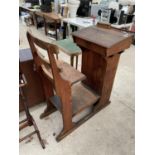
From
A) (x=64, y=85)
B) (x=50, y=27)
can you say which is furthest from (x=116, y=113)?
(x=50, y=27)

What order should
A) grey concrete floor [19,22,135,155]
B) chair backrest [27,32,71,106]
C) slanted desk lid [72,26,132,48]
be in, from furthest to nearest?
grey concrete floor [19,22,135,155]
slanted desk lid [72,26,132,48]
chair backrest [27,32,71,106]

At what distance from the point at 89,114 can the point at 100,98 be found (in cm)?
25

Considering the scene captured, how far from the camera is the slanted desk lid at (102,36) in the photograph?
1.41 metres

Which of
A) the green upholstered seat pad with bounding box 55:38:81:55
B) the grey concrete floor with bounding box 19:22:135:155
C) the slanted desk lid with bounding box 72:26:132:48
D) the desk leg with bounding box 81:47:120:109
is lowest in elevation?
the grey concrete floor with bounding box 19:22:135:155

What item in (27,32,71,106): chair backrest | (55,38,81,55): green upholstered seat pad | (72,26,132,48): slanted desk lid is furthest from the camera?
(55,38,81,55): green upholstered seat pad

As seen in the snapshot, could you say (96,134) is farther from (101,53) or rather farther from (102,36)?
(102,36)

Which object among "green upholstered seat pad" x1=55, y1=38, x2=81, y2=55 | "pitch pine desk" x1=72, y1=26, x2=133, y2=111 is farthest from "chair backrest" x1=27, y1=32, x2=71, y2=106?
"green upholstered seat pad" x1=55, y1=38, x2=81, y2=55

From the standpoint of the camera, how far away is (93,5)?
147 inches

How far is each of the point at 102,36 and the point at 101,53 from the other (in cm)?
21

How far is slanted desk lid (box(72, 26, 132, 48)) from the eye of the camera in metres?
1.41

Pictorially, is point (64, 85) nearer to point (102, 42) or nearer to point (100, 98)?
point (102, 42)

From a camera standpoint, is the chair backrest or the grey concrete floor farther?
the grey concrete floor

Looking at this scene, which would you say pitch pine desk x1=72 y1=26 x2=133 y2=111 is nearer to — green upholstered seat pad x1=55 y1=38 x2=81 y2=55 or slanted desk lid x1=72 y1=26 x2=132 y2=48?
slanted desk lid x1=72 y1=26 x2=132 y2=48
